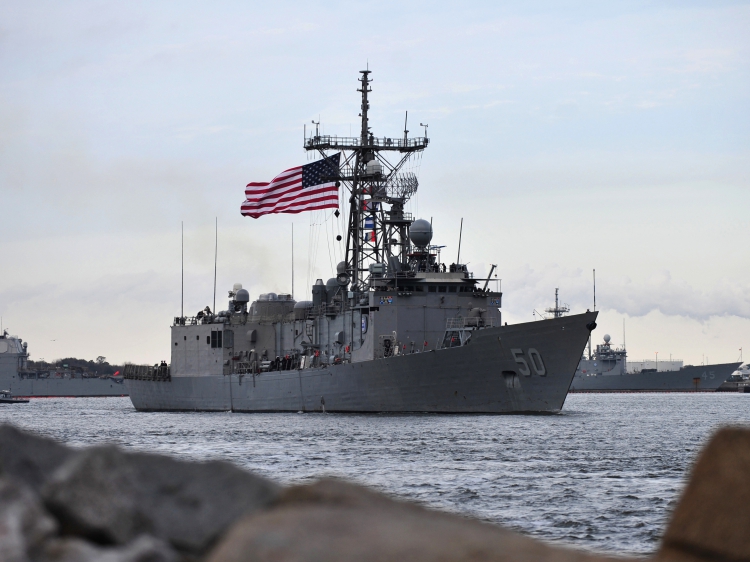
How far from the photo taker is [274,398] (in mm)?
44125

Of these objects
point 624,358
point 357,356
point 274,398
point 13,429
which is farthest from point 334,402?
point 624,358

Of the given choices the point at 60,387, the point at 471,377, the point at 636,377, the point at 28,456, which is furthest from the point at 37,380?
the point at 28,456

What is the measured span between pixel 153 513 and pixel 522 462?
16.7 meters

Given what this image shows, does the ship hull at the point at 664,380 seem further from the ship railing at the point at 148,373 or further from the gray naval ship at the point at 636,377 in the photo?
the ship railing at the point at 148,373

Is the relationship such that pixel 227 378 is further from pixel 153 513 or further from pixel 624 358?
pixel 624 358

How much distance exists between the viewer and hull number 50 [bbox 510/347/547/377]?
32250 millimetres

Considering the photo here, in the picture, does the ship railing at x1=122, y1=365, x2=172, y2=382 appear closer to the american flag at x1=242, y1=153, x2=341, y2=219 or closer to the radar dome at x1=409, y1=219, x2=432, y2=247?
the american flag at x1=242, y1=153, x2=341, y2=219

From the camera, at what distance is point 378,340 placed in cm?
3669

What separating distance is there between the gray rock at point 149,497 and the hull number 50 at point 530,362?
2890 cm

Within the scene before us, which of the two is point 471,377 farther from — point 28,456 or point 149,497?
point 149,497

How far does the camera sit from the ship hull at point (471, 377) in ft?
105

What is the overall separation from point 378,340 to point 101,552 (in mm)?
33390

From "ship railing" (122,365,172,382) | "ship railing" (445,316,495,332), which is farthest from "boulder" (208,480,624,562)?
"ship railing" (122,365,172,382)

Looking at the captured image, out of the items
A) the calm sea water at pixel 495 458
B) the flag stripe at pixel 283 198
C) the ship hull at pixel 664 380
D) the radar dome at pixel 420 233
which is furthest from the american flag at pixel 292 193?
the ship hull at pixel 664 380
